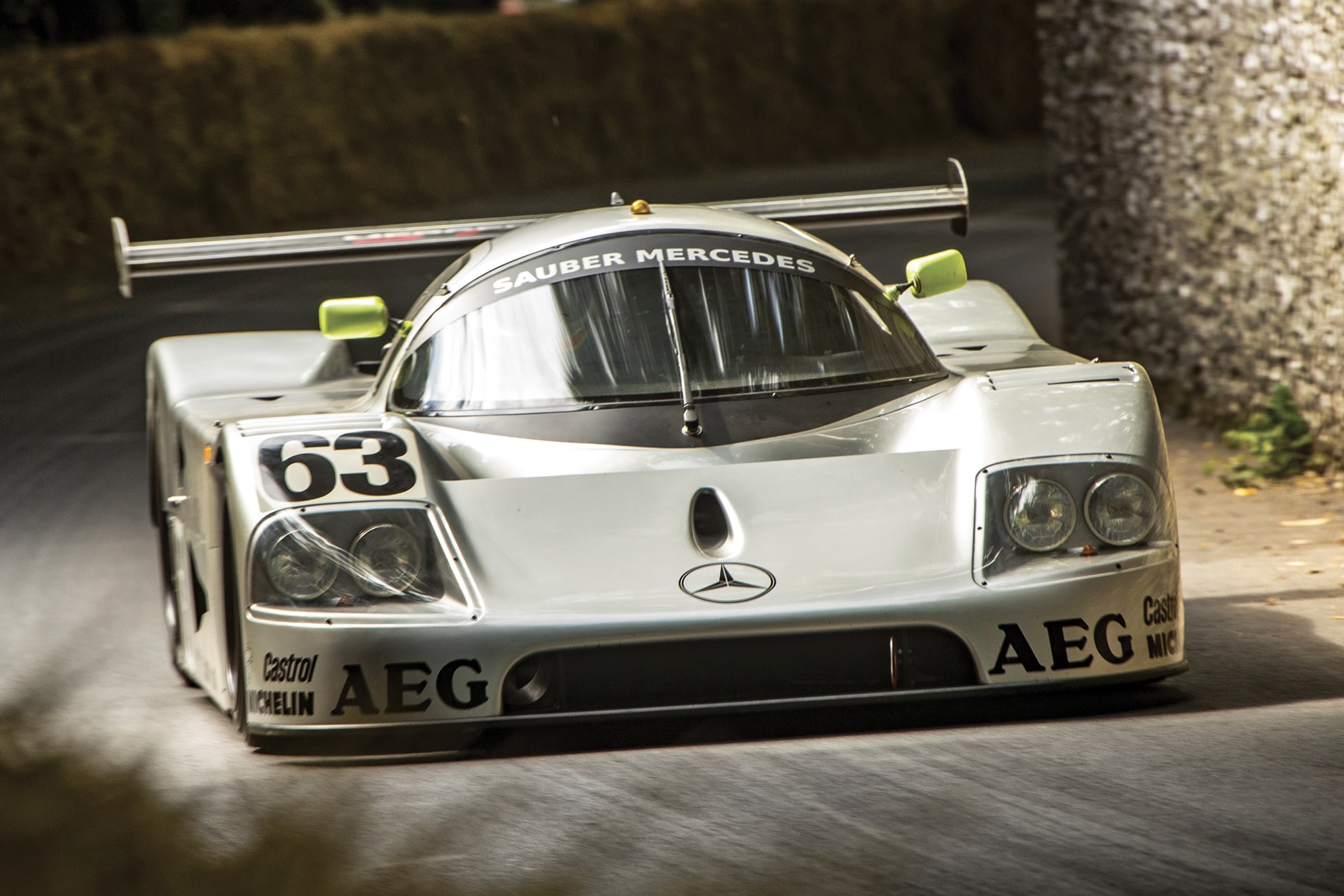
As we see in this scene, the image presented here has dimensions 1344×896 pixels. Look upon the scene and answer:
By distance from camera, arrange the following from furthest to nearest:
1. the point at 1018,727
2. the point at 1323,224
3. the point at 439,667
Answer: the point at 1323,224 < the point at 1018,727 < the point at 439,667

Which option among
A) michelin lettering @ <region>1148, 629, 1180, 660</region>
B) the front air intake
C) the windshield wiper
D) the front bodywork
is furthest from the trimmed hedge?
michelin lettering @ <region>1148, 629, 1180, 660</region>

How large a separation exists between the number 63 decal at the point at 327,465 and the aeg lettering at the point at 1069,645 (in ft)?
4.51

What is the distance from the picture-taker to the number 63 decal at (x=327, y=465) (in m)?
4.34

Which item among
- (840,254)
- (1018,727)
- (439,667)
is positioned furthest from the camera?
(840,254)

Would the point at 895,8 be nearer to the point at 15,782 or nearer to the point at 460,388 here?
the point at 460,388

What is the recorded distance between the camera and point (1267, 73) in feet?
29.6

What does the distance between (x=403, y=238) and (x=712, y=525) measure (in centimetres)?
220

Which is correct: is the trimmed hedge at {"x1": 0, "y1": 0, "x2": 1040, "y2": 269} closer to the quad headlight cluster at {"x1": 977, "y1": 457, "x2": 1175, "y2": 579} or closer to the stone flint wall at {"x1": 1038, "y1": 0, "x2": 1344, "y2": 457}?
the stone flint wall at {"x1": 1038, "y1": 0, "x2": 1344, "y2": 457}

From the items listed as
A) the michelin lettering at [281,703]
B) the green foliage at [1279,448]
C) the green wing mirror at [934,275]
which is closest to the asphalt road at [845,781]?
the michelin lettering at [281,703]

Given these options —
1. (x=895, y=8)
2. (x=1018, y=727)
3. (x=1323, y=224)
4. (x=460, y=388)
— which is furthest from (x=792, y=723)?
(x=895, y=8)

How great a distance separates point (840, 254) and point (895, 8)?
1383 inches

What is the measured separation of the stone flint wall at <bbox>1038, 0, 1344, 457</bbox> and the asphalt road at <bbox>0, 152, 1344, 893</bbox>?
233cm

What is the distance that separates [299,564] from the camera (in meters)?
4.25

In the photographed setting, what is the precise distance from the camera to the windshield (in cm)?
494
